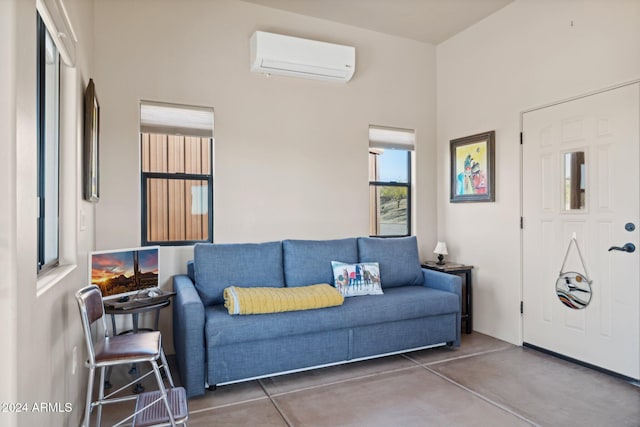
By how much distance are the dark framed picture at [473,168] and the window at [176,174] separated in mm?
Answer: 2571

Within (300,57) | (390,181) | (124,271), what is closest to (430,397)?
(124,271)

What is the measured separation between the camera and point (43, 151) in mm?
1949

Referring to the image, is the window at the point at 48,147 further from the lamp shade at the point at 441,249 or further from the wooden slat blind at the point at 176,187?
the lamp shade at the point at 441,249

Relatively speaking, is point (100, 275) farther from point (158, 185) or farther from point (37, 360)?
point (37, 360)

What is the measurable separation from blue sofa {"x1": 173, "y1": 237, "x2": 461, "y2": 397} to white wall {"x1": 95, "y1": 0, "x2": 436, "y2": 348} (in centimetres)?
40

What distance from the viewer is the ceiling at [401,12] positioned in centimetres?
365

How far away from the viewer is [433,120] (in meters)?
4.58

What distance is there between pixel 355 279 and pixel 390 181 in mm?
1445

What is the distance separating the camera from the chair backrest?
6.09 feet

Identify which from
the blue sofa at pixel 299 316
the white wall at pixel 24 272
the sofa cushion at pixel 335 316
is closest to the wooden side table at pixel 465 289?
the blue sofa at pixel 299 316

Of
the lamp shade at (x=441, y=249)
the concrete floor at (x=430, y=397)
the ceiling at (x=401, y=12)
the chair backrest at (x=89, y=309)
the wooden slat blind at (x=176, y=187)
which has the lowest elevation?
the concrete floor at (x=430, y=397)

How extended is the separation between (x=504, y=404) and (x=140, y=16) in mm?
3970

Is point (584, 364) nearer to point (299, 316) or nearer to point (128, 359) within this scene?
point (299, 316)

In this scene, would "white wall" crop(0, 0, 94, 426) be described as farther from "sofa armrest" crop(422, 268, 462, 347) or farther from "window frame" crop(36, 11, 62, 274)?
"sofa armrest" crop(422, 268, 462, 347)
